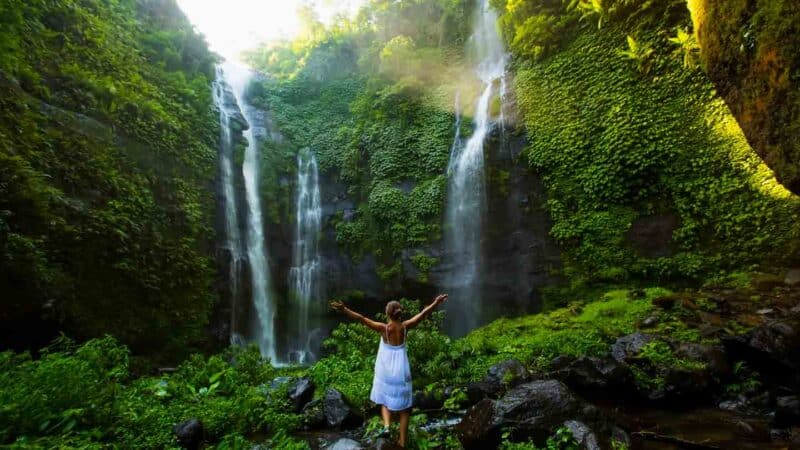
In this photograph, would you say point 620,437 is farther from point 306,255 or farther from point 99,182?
point 306,255

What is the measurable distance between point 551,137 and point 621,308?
19.3 feet

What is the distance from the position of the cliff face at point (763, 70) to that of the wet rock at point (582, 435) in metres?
4.97

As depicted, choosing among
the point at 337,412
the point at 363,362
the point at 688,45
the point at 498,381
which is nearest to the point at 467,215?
the point at 363,362

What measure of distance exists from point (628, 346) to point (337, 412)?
16.6 ft

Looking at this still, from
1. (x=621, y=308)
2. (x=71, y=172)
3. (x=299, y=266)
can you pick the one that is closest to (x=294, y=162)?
(x=299, y=266)

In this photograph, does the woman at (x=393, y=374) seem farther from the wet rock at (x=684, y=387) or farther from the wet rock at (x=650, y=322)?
the wet rock at (x=650, y=322)

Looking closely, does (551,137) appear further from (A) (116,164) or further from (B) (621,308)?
(A) (116,164)

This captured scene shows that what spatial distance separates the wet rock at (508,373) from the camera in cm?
648

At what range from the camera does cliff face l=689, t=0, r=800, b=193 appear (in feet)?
18.9

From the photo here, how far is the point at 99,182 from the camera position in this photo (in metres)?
9.15

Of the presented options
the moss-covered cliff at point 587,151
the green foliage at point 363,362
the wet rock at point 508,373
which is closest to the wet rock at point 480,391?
the wet rock at point 508,373

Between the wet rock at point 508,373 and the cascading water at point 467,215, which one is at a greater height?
the cascading water at point 467,215

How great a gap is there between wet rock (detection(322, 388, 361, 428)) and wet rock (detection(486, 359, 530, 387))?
7.56 ft

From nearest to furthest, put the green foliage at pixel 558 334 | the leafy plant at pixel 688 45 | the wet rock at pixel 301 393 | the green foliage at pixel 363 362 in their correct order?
the wet rock at pixel 301 393
the green foliage at pixel 363 362
the green foliage at pixel 558 334
the leafy plant at pixel 688 45
